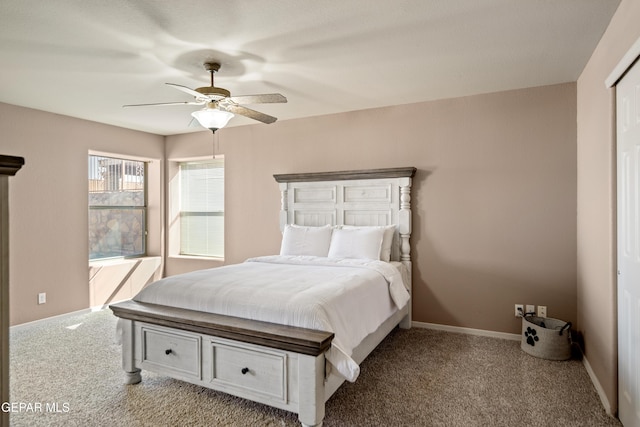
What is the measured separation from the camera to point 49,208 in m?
4.17

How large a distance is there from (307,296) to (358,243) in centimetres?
150

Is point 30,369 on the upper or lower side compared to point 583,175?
lower

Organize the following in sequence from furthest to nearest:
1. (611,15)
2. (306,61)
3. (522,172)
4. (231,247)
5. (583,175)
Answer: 1. (231,247)
2. (522,172)
3. (583,175)
4. (306,61)
5. (611,15)

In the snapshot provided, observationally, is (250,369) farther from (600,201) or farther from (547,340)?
(600,201)

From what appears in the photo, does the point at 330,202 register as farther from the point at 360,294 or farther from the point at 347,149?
the point at 360,294

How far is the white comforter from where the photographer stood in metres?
2.18

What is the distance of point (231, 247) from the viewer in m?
5.11

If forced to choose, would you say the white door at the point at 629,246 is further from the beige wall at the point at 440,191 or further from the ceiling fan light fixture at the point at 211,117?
the ceiling fan light fixture at the point at 211,117

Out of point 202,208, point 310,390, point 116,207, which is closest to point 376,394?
point 310,390

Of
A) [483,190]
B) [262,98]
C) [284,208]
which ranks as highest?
A: [262,98]

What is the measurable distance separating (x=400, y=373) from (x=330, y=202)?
209 centimetres

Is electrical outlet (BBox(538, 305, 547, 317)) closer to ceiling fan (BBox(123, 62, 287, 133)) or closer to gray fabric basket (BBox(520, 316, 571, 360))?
gray fabric basket (BBox(520, 316, 571, 360))

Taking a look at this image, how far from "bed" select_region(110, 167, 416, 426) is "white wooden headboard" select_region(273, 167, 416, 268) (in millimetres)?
44

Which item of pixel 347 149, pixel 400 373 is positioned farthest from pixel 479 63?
pixel 400 373
